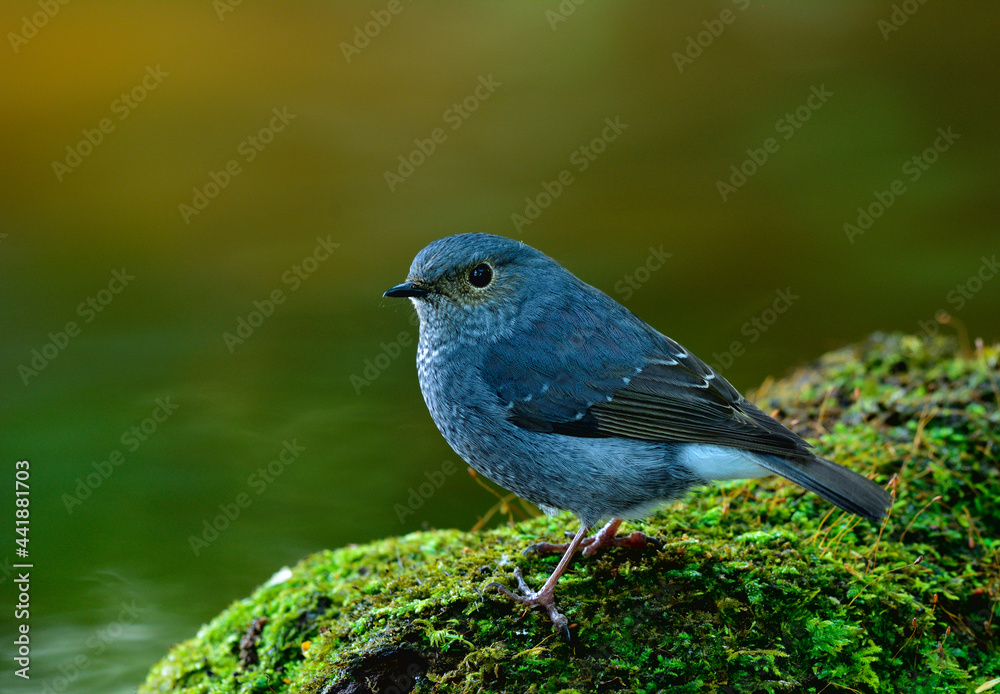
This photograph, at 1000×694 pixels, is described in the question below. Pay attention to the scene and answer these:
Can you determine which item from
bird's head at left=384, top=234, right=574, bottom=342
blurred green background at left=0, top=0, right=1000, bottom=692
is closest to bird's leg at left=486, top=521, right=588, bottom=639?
bird's head at left=384, top=234, right=574, bottom=342

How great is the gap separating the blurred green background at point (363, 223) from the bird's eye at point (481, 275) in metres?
3.16

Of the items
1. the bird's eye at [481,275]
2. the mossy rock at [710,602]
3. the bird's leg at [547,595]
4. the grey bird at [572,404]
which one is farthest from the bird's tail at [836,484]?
the bird's eye at [481,275]

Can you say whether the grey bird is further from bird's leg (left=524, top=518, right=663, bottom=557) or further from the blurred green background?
the blurred green background

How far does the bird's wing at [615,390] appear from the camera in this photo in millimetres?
3584

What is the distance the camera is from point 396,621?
3279 mm

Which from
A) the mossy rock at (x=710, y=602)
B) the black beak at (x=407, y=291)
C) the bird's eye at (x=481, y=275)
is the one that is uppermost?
the bird's eye at (x=481, y=275)

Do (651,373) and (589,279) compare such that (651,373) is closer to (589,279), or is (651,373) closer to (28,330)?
(589,279)

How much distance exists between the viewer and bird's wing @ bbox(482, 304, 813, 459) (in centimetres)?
358

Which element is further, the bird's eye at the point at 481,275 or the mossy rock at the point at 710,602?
the bird's eye at the point at 481,275

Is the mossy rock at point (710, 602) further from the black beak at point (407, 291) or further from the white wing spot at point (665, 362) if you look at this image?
the black beak at point (407, 291)

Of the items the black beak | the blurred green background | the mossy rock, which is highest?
the blurred green background

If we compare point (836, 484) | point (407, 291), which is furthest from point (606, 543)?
point (407, 291)

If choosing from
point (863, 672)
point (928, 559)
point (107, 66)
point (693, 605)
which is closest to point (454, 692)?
point (693, 605)

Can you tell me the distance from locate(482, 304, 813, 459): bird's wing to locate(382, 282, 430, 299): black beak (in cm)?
42
